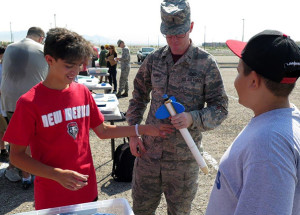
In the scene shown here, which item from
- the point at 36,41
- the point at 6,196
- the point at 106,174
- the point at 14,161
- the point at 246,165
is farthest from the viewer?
the point at 106,174

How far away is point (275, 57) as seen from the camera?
2.99ft

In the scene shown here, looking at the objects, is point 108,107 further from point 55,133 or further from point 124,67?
point 124,67

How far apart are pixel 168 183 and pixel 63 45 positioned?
1.33 metres

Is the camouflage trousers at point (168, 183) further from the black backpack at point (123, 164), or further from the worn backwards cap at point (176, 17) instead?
the black backpack at point (123, 164)

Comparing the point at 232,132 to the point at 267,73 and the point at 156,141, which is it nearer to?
the point at 156,141

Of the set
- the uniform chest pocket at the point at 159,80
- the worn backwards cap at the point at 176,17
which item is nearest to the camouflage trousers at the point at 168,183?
the uniform chest pocket at the point at 159,80

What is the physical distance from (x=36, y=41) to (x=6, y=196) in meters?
2.18

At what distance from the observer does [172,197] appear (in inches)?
87.2

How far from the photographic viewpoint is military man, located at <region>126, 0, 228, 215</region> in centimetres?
203

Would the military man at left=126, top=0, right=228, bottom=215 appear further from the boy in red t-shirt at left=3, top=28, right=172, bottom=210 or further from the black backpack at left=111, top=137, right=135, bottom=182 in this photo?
the black backpack at left=111, top=137, right=135, bottom=182

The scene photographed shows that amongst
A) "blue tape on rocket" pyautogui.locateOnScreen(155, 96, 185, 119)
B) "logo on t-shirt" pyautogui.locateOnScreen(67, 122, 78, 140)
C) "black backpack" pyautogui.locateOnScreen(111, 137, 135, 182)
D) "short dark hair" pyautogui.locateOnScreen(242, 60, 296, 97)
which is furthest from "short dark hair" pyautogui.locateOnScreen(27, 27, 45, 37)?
"short dark hair" pyautogui.locateOnScreen(242, 60, 296, 97)

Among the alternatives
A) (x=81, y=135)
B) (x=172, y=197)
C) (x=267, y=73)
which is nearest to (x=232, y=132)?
(x=172, y=197)

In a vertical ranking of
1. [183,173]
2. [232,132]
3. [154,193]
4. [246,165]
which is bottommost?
[232,132]

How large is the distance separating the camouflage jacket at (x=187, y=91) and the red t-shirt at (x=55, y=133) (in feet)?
2.03
